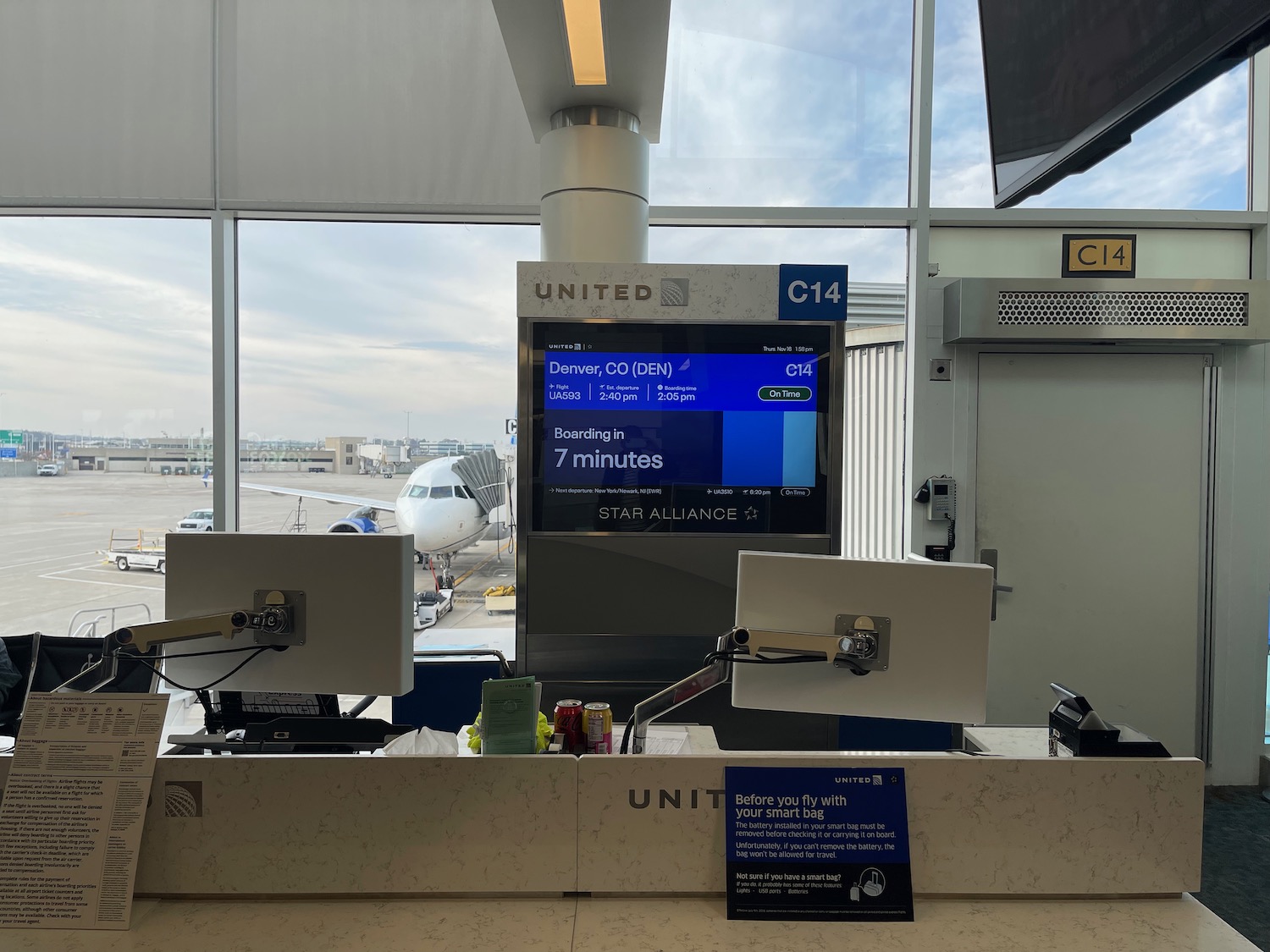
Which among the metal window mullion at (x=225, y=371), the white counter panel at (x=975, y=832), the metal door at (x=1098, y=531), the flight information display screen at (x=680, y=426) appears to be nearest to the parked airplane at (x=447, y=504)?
the metal window mullion at (x=225, y=371)

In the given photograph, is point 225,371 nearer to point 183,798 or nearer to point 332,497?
point 332,497

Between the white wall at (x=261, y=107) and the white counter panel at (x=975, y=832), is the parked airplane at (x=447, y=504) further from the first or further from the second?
the white counter panel at (x=975, y=832)

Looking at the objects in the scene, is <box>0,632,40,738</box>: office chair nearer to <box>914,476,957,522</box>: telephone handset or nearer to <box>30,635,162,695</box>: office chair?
<box>30,635,162,695</box>: office chair

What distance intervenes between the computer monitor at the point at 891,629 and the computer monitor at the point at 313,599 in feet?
2.61

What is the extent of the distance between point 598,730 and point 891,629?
30.2 inches

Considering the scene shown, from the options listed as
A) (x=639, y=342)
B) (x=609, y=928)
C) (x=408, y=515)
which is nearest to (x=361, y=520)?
(x=408, y=515)

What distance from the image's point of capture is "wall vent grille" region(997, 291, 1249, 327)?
A: 3693 millimetres

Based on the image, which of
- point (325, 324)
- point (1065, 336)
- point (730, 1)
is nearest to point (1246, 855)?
point (1065, 336)

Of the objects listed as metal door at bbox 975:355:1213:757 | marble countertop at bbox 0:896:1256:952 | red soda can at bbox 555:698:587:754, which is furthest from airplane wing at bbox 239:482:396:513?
metal door at bbox 975:355:1213:757

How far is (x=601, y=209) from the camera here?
309 centimetres

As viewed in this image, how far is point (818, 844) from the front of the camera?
142cm

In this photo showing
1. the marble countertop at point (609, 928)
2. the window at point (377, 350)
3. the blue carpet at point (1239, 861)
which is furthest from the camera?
the window at point (377, 350)

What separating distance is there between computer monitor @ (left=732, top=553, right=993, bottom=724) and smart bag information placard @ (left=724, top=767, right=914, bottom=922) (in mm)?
171

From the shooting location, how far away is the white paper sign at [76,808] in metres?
1.35
